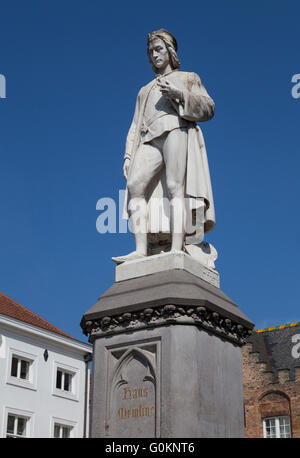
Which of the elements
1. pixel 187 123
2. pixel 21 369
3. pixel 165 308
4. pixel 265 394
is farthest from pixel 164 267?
pixel 265 394

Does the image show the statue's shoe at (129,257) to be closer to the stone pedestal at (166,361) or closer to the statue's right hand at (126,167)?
the stone pedestal at (166,361)

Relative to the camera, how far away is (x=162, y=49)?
909cm

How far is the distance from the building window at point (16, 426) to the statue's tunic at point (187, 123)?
1134 inches

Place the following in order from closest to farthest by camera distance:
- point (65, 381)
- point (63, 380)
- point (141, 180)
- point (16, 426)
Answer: point (141, 180) < point (16, 426) < point (63, 380) < point (65, 381)

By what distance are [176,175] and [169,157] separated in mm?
257

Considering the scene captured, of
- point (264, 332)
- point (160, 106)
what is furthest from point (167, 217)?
point (264, 332)

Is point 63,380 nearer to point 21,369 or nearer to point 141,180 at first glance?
point 21,369

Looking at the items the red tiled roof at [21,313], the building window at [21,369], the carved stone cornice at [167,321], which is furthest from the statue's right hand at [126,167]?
the red tiled roof at [21,313]

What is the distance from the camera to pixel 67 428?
38.6 metres

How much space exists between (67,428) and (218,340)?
1307 inches

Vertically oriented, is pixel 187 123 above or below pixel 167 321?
above

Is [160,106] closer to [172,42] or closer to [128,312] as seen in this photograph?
[172,42]

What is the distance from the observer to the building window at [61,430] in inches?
1484

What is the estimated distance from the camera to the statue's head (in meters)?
9.04
